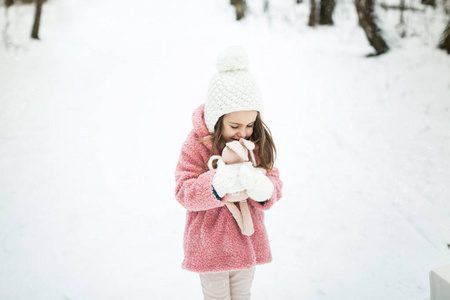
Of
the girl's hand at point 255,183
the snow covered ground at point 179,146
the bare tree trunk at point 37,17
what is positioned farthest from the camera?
the bare tree trunk at point 37,17

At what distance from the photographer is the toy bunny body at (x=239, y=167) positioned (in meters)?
0.90

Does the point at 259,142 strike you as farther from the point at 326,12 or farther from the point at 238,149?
the point at 326,12

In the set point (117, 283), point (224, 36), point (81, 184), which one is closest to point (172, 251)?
point (117, 283)

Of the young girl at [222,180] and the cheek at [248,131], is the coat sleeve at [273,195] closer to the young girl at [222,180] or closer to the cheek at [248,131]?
the young girl at [222,180]

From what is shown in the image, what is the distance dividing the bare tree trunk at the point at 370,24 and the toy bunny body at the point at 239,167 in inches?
72.4

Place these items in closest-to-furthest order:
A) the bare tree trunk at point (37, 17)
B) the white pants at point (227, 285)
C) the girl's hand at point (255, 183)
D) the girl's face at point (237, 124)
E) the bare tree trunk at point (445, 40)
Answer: the girl's hand at point (255, 183), the girl's face at point (237, 124), the white pants at point (227, 285), the bare tree trunk at point (445, 40), the bare tree trunk at point (37, 17)

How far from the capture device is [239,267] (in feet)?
3.24

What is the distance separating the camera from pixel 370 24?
2346mm

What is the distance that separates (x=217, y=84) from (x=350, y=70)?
1680 mm

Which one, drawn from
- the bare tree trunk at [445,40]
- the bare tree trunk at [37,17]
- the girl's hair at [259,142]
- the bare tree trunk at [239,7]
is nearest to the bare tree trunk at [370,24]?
the bare tree trunk at [445,40]

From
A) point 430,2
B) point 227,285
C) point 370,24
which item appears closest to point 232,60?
point 227,285

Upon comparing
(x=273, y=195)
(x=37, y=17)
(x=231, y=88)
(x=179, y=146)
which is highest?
(x=37, y=17)

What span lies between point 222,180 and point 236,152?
81 mm

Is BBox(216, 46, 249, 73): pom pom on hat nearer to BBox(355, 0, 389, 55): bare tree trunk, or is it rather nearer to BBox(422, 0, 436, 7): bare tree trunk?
BBox(355, 0, 389, 55): bare tree trunk
